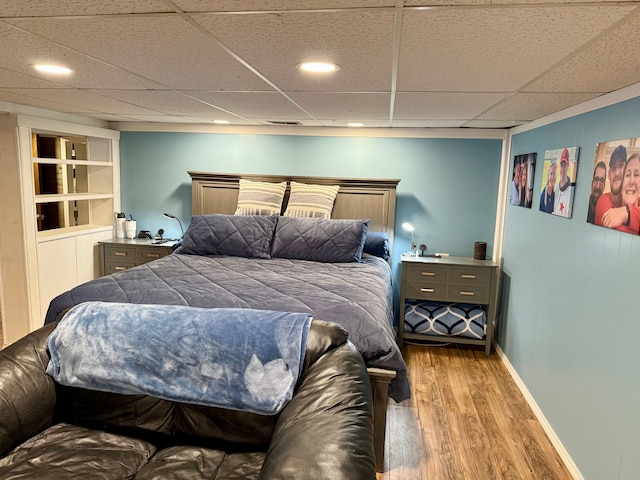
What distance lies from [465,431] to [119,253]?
351 centimetres

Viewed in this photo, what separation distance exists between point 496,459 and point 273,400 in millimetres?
1489

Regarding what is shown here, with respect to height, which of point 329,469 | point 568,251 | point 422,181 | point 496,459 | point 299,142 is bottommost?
point 496,459

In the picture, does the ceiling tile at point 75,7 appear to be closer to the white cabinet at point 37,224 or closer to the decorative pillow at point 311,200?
the white cabinet at point 37,224

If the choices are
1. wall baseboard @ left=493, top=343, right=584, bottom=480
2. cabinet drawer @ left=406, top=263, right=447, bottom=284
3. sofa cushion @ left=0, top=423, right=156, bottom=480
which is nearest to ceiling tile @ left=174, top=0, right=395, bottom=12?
sofa cushion @ left=0, top=423, right=156, bottom=480

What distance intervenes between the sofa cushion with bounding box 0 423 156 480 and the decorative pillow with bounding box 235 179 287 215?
8.38ft

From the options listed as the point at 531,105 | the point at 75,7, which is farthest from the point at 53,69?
the point at 531,105

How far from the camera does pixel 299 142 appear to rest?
14.1 feet

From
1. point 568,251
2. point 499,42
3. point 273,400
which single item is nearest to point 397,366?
point 273,400

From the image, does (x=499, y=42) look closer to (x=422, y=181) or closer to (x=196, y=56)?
(x=196, y=56)

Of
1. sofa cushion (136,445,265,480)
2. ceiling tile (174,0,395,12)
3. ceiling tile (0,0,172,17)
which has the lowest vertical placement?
sofa cushion (136,445,265,480)

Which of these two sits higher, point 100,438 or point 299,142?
point 299,142

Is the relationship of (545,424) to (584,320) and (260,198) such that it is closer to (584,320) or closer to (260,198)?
(584,320)

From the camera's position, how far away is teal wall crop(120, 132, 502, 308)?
4.08 m

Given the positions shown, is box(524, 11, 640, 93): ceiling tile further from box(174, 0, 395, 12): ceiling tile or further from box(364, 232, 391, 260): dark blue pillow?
box(364, 232, 391, 260): dark blue pillow
